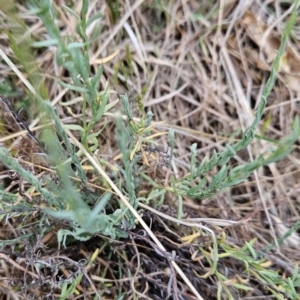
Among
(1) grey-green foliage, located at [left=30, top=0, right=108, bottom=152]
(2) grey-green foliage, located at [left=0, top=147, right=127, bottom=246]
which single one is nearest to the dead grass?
(2) grey-green foliage, located at [left=0, top=147, right=127, bottom=246]

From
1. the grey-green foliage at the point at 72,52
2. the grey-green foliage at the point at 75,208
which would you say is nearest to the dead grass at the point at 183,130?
the grey-green foliage at the point at 75,208

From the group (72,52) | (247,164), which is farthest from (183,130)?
(72,52)

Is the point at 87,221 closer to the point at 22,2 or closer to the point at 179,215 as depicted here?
the point at 179,215

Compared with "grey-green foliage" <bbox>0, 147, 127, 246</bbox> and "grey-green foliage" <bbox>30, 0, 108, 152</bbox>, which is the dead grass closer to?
"grey-green foliage" <bbox>0, 147, 127, 246</bbox>

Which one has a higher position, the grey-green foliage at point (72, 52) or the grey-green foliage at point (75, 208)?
the grey-green foliage at point (72, 52)

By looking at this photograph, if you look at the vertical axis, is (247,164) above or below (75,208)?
below

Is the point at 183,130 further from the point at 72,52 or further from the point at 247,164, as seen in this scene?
the point at 72,52

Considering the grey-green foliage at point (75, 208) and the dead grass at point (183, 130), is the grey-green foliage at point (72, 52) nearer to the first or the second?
the grey-green foliage at point (75, 208)

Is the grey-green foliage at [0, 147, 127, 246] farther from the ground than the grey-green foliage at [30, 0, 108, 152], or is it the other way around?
the grey-green foliage at [30, 0, 108, 152]
